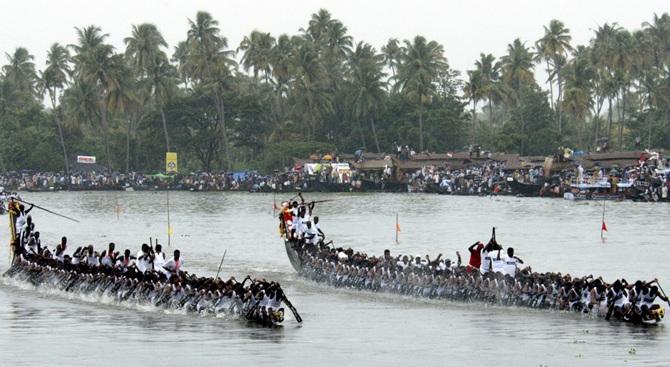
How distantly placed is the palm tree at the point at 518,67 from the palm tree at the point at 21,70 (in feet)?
175

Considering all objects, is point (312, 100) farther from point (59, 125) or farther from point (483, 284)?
point (483, 284)

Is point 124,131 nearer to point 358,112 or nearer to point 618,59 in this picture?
point 358,112

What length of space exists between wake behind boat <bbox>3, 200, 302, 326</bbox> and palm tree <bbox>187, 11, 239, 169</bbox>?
79.4 metres

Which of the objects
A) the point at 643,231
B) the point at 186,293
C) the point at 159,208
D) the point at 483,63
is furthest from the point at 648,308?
the point at 483,63

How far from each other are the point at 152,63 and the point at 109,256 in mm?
88503

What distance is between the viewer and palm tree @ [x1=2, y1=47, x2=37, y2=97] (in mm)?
143875

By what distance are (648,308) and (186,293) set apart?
11862 millimetres

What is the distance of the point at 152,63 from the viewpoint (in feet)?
408

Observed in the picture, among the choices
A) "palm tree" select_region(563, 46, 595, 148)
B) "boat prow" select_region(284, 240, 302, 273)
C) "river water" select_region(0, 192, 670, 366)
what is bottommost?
"river water" select_region(0, 192, 670, 366)

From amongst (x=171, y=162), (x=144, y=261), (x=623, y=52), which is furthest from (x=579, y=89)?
(x=144, y=261)

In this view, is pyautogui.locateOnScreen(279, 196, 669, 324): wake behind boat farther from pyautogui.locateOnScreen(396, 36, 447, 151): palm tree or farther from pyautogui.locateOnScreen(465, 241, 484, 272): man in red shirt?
pyautogui.locateOnScreen(396, 36, 447, 151): palm tree

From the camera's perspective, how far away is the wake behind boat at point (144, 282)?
30.7m

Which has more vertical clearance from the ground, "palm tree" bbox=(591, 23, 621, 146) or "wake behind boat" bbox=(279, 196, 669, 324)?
→ "palm tree" bbox=(591, 23, 621, 146)

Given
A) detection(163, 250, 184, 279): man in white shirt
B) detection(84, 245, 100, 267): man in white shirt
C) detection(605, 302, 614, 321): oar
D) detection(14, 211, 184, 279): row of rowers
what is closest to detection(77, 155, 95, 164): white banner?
detection(14, 211, 184, 279): row of rowers
